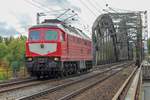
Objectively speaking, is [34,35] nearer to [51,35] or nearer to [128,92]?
[51,35]

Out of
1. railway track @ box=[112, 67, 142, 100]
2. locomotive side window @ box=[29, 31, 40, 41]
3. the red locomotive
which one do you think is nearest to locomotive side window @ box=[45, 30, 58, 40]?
the red locomotive

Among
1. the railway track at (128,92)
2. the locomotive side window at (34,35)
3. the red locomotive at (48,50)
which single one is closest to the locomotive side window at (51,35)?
the red locomotive at (48,50)

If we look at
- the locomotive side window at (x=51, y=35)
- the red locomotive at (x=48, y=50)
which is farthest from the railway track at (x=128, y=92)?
the locomotive side window at (x=51, y=35)

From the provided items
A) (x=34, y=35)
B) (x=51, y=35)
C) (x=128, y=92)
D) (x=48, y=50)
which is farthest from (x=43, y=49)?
(x=128, y=92)

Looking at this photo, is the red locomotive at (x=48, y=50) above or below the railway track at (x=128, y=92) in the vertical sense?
above

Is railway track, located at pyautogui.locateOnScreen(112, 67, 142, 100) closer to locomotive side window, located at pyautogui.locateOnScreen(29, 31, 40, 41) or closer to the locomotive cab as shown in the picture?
the locomotive cab

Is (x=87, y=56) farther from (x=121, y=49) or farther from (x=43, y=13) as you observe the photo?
(x=121, y=49)

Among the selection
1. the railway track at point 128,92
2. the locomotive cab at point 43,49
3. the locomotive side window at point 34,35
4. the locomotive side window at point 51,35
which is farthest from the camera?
the locomotive side window at point 34,35

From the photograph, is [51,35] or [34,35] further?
[34,35]

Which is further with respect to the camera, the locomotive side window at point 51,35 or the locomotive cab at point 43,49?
the locomotive side window at point 51,35

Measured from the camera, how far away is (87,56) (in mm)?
40719

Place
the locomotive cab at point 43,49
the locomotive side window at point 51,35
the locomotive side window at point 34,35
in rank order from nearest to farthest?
the locomotive cab at point 43,49 → the locomotive side window at point 51,35 → the locomotive side window at point 34,35

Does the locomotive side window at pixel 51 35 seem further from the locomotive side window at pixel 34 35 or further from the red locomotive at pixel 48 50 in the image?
the locomotive side window at pixel 34 35

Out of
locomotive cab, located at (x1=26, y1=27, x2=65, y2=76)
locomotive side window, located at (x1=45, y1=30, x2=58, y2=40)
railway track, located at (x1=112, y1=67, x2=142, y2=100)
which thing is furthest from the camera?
locomotive side window, located at (x1=45, y1=30, x2=58, y2=40)
